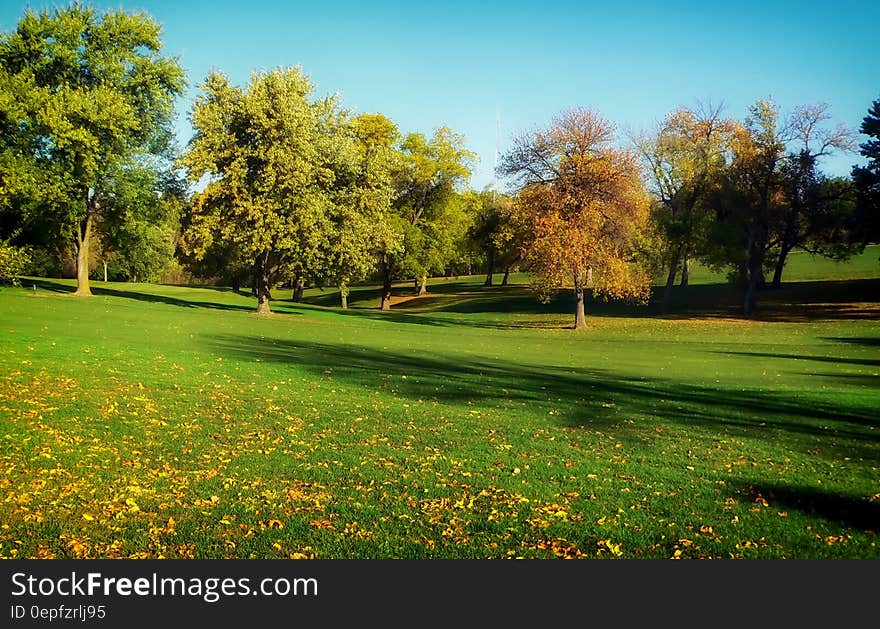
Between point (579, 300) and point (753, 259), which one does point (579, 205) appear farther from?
point (753, 259)

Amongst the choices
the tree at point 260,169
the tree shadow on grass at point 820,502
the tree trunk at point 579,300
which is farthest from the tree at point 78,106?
the tree shadow on grass at point 820,502

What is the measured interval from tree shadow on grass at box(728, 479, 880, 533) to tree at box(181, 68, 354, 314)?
33.4 meters

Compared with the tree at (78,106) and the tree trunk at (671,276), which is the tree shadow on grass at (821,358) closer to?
the tree trunk at (671,276)

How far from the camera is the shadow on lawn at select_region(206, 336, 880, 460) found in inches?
541

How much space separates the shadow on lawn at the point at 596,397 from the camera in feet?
45.1

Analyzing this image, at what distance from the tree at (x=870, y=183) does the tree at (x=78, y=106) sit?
46.4 meters

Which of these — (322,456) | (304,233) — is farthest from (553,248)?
(322,456)

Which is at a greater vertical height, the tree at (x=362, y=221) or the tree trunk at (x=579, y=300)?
the tree at (x=362, y=221)

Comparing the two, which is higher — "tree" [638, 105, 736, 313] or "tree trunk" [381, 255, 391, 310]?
"tree" [638, 105, 736, 313]

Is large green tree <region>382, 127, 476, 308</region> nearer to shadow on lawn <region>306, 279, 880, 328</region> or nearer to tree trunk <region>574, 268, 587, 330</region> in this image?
shadow on lawn <region>306, 279, 880, 328</region>

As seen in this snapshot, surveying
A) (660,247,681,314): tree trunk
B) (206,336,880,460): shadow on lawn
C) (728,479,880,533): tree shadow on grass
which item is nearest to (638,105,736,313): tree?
(660,247,681,314): tree trunk

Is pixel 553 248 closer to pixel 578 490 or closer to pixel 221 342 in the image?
pixel 221 342

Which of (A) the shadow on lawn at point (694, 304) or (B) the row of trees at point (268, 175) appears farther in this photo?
(A) the shadow on lawn at point (694, 304)

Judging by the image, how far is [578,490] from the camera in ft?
30.0
